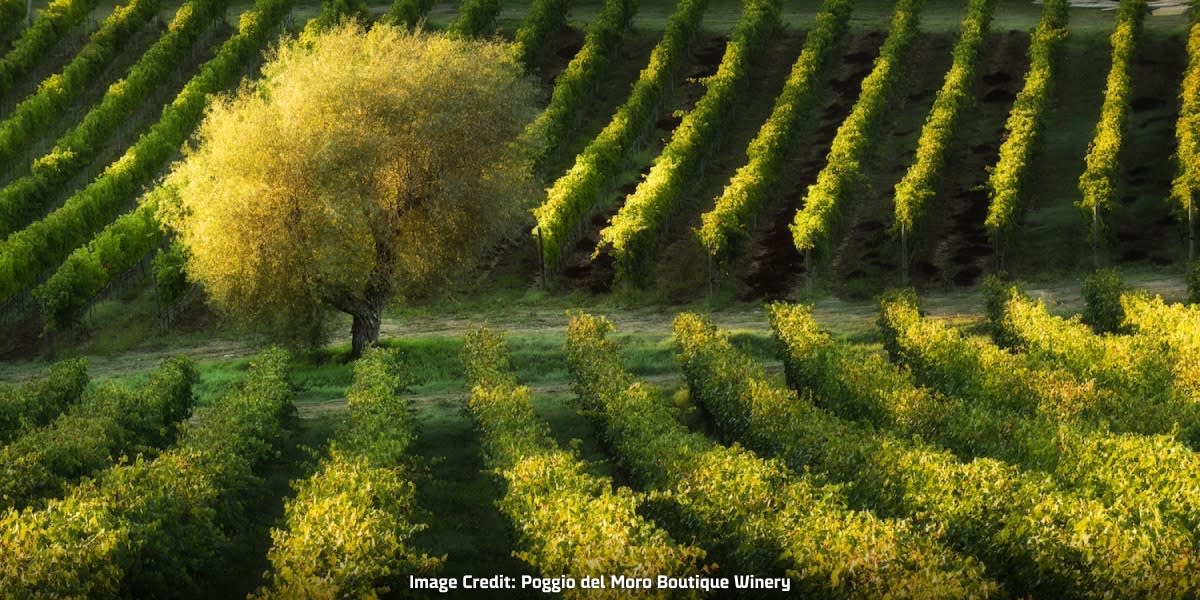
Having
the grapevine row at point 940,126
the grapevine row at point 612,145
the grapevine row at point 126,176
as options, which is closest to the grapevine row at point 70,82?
the grapevine row at point 126,176

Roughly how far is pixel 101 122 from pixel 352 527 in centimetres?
6418

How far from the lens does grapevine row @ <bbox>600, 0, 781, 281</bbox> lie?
68.6 m

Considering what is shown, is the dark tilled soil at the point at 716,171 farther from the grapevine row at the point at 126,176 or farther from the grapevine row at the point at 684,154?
the grapevine row at the point at 126,176

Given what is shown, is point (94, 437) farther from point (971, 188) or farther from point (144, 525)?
point (971, 188)

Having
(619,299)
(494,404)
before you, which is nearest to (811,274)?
(619,299)

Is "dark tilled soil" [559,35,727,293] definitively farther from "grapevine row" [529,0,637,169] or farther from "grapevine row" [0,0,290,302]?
"grapevine row" [0,0,290,302]

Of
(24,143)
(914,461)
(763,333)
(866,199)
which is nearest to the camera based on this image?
(914,461)

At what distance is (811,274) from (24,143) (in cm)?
4368

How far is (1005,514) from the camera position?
2669cm

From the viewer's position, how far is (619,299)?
225 feet

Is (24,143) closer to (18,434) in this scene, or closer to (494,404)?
(18,434)

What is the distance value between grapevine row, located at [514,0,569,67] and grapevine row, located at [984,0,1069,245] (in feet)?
93.7

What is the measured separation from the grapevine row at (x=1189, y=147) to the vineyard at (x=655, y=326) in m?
0.22

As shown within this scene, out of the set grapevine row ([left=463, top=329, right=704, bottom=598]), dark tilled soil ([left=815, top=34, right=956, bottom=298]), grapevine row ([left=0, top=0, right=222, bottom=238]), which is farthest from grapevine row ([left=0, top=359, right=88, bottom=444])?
dark tilled soil ([left=815, top=34, right=956, bottom=298])
